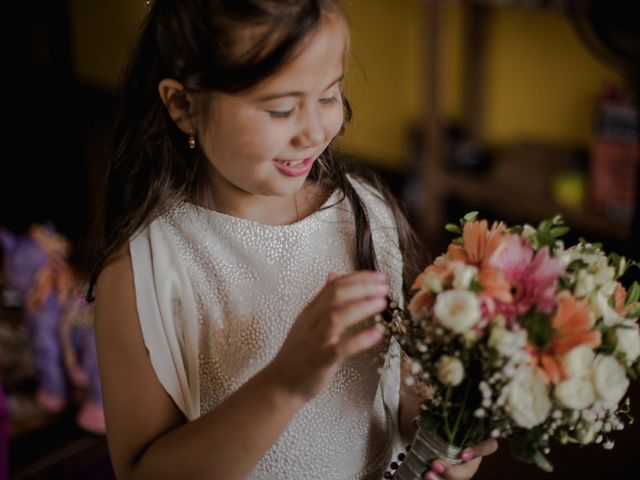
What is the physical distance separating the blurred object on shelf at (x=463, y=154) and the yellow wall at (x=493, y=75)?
0.11m

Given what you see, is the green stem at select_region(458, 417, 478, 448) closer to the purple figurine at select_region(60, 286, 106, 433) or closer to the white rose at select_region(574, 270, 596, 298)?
the white rose at select_region(574, 270, 596, 298)

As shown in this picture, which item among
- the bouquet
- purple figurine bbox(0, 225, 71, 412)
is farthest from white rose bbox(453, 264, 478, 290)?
purple figurine bbox(0, 225, 71, 412)

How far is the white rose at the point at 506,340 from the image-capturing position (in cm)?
92

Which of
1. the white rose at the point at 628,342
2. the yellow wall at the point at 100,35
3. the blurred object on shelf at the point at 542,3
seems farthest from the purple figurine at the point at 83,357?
the yellow wall at the point at 100,35

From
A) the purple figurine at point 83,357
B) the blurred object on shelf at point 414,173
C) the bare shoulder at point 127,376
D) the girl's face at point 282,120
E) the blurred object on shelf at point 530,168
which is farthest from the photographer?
the blurred object on shelf at point 414,173

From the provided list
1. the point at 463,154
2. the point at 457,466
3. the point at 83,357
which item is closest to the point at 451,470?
the point at 457,466

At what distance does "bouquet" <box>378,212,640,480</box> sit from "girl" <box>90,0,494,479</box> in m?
0.08

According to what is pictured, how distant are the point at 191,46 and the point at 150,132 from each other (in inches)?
7.2

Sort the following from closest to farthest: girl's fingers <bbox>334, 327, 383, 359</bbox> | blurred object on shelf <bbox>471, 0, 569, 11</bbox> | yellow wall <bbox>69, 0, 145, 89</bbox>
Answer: girl's fingers <bbox>334, 327, 383, 359</bbox>, blurred object on shelf <bbox>471, 0, 569, 11</bbox>, yellow wall <bbox>69, 0, 145, 89</bbox>

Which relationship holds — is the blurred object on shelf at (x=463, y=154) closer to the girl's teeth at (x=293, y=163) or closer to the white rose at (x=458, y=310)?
the girl's teeth at (x=293, y=163)

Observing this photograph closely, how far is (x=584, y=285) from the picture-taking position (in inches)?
38.9

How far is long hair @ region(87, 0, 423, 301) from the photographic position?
1000 millimetres

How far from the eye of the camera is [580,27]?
3.04 metres

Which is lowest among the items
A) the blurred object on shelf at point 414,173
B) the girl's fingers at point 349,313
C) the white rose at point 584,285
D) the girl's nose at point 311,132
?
the blurred object on shelf at point 414,173
